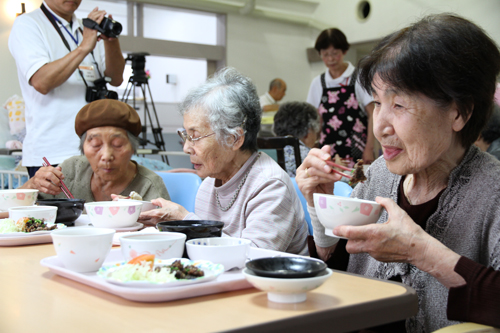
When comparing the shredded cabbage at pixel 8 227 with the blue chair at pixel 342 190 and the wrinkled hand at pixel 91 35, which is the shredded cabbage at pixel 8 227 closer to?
the blue chair at pixel 342 190

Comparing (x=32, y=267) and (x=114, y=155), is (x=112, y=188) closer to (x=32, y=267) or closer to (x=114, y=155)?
(x=114, y=155)

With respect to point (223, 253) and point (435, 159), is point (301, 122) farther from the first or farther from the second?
point (223, 253)

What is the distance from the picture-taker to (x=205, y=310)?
722mm

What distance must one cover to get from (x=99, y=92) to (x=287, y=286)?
2.13m

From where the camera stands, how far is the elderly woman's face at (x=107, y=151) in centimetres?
215

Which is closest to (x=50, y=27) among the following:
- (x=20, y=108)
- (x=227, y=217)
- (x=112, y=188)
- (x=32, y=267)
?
(x=112, y=188)

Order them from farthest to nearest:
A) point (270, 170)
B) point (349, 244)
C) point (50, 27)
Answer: point (50, 27), point (270, 170), point (349, 244)

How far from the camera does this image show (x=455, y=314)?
3.14ft

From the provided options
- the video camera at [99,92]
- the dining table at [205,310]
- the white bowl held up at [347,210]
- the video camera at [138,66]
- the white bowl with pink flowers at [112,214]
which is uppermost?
the video camera at [138,66]

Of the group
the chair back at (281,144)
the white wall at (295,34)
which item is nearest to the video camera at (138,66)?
the white wall at (295,34)

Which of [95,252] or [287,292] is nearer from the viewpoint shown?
[287,292]

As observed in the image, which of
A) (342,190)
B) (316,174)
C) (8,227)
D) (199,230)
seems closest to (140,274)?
(199,230)

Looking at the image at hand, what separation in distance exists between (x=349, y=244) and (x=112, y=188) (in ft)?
4.77

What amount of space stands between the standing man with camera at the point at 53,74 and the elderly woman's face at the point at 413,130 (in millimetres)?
1771
